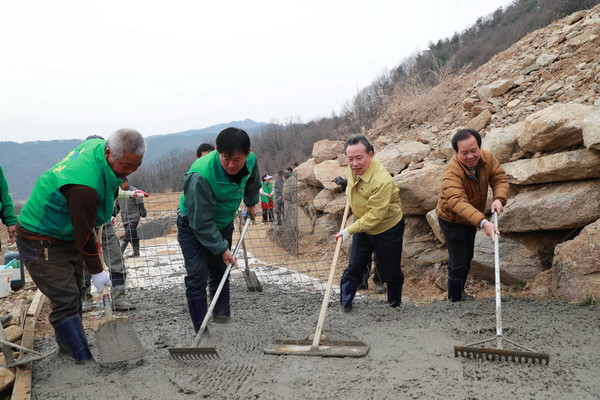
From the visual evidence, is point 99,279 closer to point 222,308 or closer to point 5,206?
point 222,308

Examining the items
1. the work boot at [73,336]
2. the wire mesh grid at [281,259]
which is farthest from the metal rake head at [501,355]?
the wire mesh grid at [281,259]

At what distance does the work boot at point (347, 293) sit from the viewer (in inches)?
146

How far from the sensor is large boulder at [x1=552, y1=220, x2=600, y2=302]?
3344 mm

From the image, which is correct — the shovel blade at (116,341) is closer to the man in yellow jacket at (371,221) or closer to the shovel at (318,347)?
the shovel at (318,347)

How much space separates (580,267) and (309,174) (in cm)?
520

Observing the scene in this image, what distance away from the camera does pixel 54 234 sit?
272cm

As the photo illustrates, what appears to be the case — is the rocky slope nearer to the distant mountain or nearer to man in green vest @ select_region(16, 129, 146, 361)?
man in green vest @ select_region(16, 129, 146, 361)

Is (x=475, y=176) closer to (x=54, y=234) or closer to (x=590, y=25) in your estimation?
(x=54, y=234)

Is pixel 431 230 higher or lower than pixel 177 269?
higher

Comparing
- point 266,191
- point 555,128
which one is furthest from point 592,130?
point 266,191

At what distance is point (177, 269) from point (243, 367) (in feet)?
13.4

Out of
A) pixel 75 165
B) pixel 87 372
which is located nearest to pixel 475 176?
pixel 75 165

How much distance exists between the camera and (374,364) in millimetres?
2600

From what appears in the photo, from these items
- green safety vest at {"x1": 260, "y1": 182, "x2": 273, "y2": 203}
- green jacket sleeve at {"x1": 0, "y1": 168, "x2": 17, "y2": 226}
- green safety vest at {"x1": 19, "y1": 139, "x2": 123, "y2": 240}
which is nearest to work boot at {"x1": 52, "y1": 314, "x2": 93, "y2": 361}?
green safety vest at {"x1": 19, "y1": 139, "x2": 123, "y2": 240}
